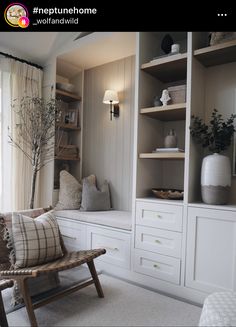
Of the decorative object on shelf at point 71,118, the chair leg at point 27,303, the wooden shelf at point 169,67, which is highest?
the wooden shelf at point 169,67

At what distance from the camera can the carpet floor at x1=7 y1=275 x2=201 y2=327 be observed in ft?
6.11

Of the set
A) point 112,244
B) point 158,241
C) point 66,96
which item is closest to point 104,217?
point 112,244

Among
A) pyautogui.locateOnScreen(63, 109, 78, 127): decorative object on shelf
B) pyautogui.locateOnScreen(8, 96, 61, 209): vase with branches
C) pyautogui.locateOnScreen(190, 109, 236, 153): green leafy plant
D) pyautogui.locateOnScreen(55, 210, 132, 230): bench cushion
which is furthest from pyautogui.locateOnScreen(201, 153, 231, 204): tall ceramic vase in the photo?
pyautogui.locateOnScreen(63, 109, 78, 127): decorative object on shelf

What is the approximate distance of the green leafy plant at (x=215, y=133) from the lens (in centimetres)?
220

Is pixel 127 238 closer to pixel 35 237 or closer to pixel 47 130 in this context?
pixel 35 237

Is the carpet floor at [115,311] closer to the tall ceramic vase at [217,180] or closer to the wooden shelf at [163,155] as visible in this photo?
the tall ceramic vase at [217,180]

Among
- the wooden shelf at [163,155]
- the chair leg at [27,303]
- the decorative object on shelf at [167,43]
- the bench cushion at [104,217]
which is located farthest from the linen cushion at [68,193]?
the decorative object on shelf at [167,43]

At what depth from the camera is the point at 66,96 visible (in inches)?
138

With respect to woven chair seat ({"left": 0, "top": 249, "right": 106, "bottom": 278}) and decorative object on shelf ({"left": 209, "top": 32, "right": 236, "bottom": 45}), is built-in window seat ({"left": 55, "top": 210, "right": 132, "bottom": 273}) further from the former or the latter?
decorative object on shelf ({"left": 209, "top": 32, "right": 236, "bottom": 45})

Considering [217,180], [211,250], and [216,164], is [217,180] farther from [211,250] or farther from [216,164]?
[211,250]

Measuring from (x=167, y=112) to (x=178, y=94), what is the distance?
19 cm

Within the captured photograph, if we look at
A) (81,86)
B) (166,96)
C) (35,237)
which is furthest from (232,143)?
(81,86)

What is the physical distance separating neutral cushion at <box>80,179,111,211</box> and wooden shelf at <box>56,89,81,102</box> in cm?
117
